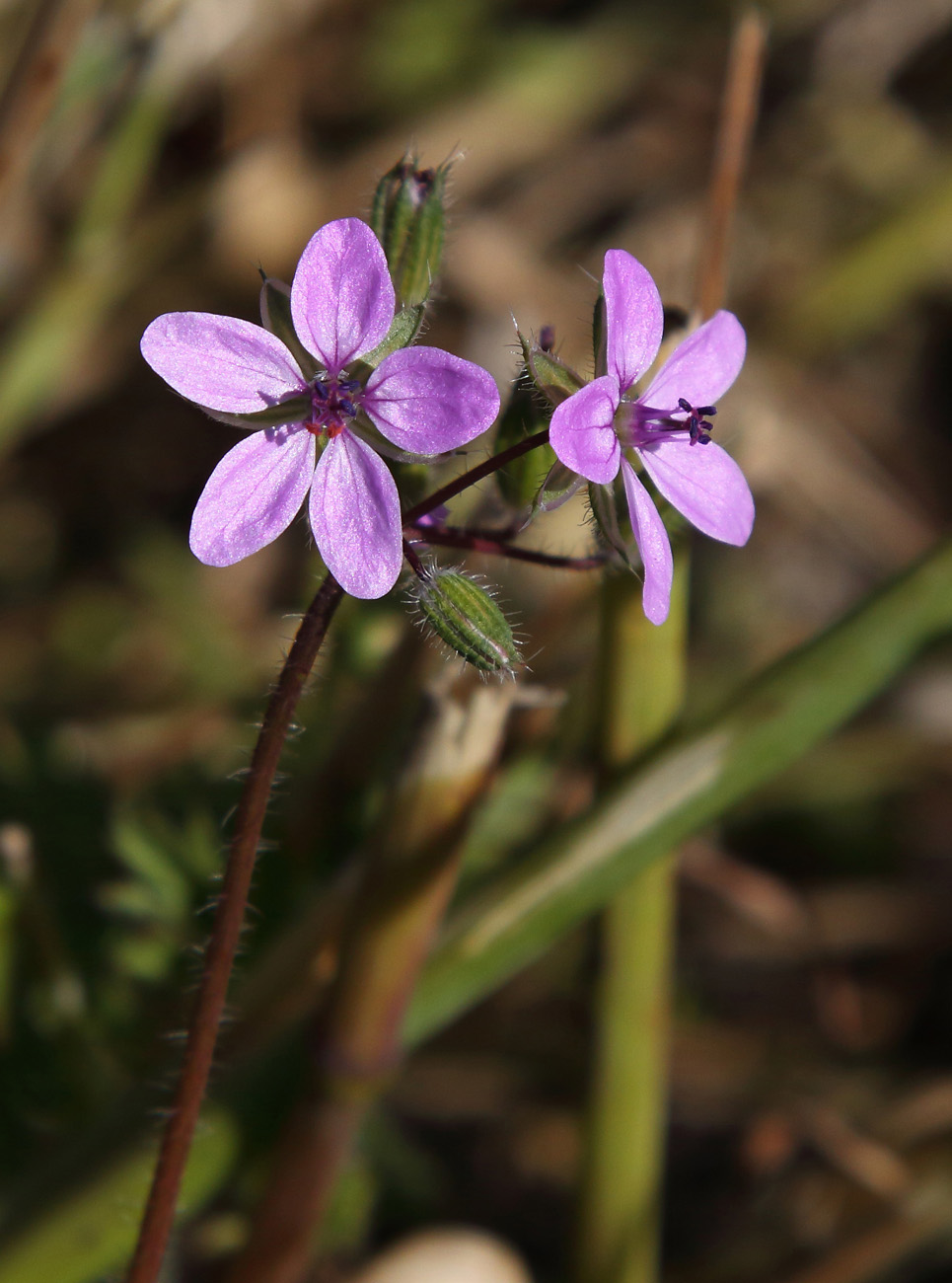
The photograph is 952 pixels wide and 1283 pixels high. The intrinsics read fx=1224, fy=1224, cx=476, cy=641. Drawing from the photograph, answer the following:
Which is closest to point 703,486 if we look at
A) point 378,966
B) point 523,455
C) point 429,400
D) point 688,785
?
point 523,455

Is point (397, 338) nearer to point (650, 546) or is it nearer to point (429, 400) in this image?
point (429, 400)

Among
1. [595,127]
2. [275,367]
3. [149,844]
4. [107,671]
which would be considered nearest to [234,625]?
[107,671]

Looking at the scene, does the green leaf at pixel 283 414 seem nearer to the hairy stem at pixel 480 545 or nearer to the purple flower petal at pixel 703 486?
the hairy stem at pixel 480 545

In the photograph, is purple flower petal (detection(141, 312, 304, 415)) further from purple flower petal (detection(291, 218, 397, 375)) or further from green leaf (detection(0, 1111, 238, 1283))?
green leaf (detection(0, 1111, 238, 1283))

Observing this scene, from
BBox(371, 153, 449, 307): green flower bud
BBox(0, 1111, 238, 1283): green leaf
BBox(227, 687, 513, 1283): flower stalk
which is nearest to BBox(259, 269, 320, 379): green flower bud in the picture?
BBox(371, 153, 449, 307): green flower bud

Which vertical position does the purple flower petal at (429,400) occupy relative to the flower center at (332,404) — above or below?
below

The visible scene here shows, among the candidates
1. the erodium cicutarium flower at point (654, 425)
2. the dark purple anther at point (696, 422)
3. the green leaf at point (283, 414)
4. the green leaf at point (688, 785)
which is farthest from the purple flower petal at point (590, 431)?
the green leaf at point (688, 785)
